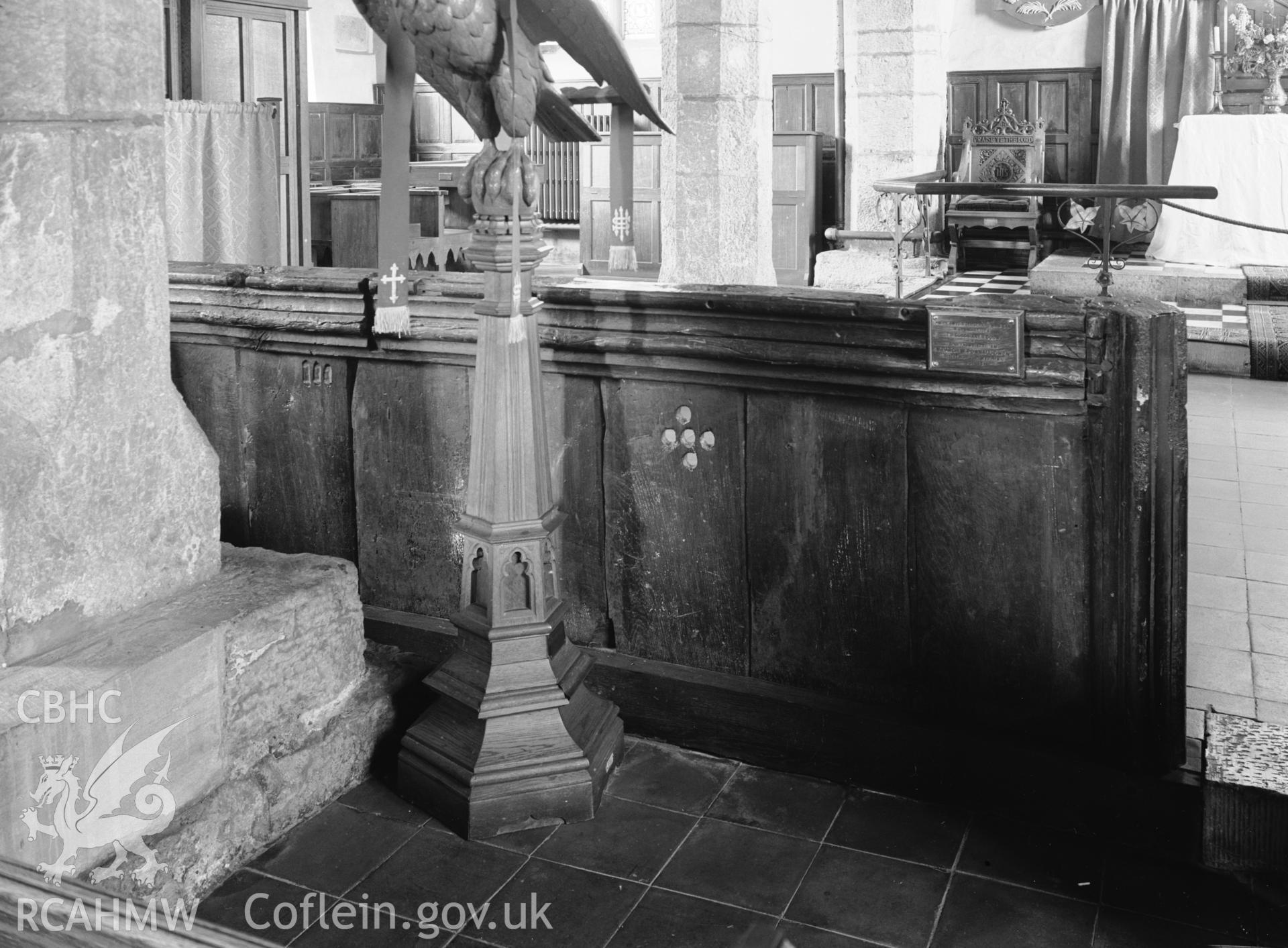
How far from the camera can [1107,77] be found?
11242mm

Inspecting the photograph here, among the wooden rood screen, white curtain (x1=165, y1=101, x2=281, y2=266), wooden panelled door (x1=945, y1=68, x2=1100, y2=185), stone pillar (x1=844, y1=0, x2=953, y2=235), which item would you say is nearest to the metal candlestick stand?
wooden panelled door (x1=945, y1=68, x2=1100, y2=185)

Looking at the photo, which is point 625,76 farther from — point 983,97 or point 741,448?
point 983,97

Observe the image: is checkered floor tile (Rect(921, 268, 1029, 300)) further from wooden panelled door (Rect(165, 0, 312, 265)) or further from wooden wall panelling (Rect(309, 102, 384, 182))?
wooden wall panelling (Rect(309, 102, 384, 182))

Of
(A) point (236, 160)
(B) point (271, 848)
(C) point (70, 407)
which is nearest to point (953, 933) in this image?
(B) point (271, 848)

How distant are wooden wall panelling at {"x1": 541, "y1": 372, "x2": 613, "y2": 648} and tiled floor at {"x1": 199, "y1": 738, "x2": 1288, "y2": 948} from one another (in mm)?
451

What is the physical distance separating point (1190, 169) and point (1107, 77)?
6.37ft

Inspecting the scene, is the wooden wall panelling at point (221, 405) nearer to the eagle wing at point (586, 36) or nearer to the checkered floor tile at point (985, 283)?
the eagle wing at point (586, 36)

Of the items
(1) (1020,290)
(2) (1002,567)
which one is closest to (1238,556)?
(2) (1002,567)

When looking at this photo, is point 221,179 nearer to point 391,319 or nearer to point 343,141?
point 391,319

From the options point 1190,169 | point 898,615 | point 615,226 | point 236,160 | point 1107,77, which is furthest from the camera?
point 1107,77

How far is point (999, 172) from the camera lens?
11.3m

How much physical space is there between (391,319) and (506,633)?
0.65m

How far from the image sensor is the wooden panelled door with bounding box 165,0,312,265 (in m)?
6.15

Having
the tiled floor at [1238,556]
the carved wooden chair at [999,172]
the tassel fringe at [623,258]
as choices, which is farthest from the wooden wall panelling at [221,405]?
the carved wooden chair at [999,172]
